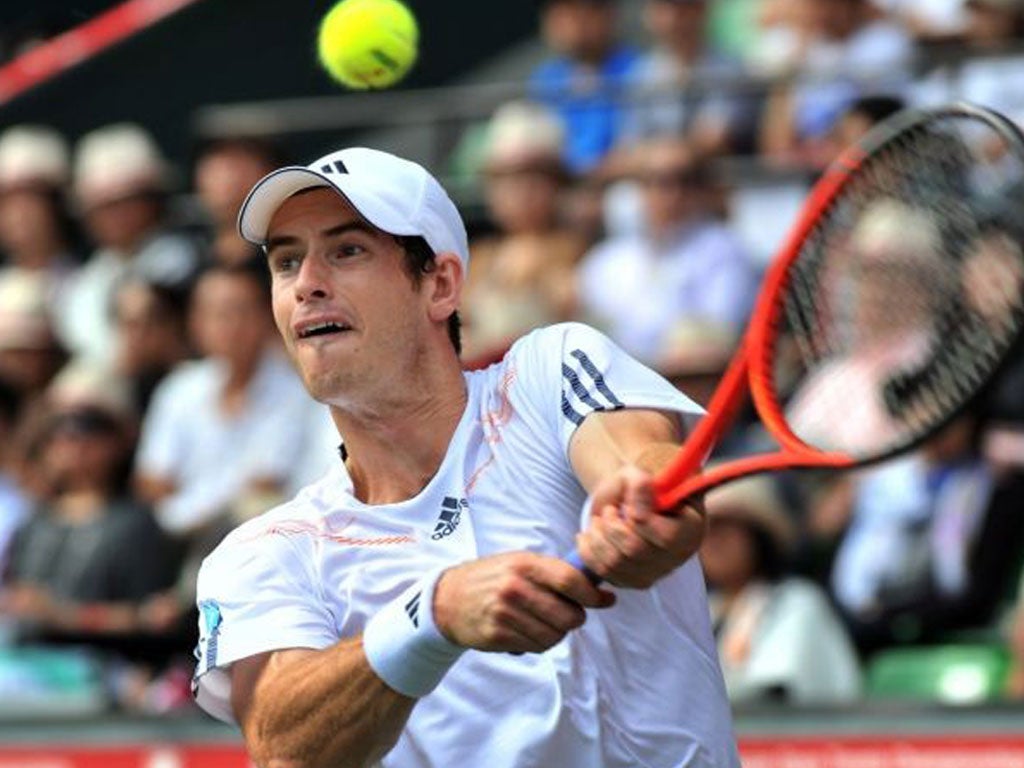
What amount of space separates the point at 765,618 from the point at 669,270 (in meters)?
1.83

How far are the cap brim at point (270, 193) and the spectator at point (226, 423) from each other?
13.5ft

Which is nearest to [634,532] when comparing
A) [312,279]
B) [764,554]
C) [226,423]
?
[312,279]

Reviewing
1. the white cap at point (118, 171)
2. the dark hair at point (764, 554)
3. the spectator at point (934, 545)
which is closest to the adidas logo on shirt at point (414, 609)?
the dark hair at point (764, 554)

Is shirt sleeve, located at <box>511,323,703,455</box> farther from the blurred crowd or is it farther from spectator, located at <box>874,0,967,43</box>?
spectator, located at <box>874,0,967,43</box>

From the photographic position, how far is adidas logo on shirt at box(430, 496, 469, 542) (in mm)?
4449

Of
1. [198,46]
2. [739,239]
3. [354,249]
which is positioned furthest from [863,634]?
[198,46]

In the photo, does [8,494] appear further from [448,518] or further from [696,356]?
[448,518]

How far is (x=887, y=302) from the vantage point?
4.77m

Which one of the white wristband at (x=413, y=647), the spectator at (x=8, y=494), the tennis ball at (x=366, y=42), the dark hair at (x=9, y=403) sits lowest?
the spectator at (x=8, y=494)

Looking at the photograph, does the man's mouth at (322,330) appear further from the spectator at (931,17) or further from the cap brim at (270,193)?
the spectator at (931,17)

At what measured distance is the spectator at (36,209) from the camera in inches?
437

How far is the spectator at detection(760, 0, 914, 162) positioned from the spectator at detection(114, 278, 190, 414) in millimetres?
2385

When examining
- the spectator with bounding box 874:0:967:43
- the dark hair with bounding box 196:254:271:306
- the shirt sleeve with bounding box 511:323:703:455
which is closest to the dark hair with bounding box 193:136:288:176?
the dark hair with bounding box 196:254:271:306

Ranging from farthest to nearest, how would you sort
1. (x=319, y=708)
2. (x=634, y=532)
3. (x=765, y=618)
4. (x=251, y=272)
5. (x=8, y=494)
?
1. (x=8, y=494)
2. (x=251, y=272)
3. (x=765, y=618)
4. (x=319, y=708)
5. (x=634, y=532)
